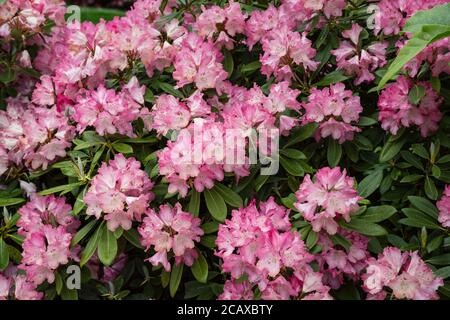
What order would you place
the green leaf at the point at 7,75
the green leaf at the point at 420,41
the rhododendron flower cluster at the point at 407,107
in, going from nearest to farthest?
the green leaf at the point at 420,41, the rhododendron flower cluster at the point at 407,107, the green leaf at the point at 7,75

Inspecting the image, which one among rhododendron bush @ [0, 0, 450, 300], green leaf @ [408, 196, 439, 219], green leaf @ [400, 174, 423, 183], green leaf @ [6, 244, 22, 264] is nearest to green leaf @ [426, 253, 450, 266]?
rhododendron bush @ [0, 0, 450, 300]

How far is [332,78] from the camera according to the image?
2178mm

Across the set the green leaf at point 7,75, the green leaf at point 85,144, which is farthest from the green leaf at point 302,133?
the green leaf at point 7,75

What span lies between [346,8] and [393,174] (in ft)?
2.18

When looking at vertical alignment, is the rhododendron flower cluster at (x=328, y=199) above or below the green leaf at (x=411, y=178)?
above

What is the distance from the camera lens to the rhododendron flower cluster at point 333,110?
6.72ft

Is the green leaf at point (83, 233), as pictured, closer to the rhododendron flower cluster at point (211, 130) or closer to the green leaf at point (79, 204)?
the green leaf at point (79, 204)

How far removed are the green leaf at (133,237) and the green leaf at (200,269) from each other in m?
0.17

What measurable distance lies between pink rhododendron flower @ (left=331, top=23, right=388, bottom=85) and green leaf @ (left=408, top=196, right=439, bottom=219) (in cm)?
43

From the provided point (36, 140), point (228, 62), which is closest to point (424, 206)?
point (228, 62)

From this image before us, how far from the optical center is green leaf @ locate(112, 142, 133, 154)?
82.8 inches

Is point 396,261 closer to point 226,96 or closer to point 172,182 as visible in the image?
point 172,182

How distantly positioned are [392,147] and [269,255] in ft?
1.92
